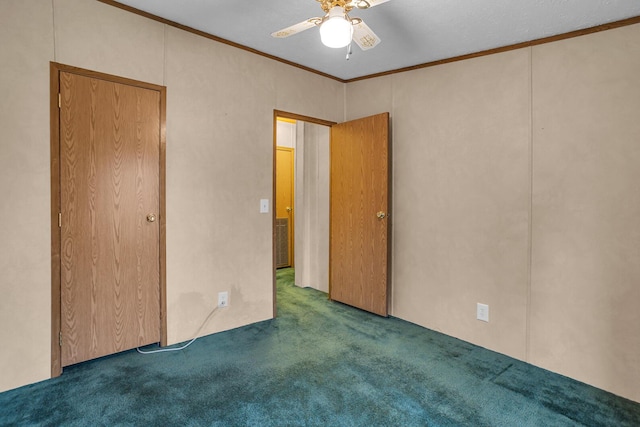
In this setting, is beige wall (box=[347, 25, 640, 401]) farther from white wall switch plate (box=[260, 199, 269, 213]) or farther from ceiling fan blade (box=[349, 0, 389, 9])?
ceiling fan blade (box=[349, 0, 389, 9])

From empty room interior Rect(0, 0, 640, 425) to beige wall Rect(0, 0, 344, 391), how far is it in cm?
1

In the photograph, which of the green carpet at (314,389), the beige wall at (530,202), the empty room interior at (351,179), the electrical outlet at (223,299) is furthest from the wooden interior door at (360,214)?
the electrical outlet at (223,299)

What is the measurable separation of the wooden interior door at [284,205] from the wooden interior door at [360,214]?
5.77ft

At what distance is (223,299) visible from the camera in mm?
3016

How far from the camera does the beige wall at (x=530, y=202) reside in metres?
2.21

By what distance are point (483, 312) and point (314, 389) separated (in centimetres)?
153

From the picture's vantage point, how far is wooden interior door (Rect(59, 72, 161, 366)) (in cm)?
228

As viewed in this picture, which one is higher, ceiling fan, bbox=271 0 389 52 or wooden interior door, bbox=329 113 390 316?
ceiling fan, bbox=271 0 389 52

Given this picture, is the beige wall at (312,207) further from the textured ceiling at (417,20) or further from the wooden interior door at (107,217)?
the wooden interior door at (107,217)

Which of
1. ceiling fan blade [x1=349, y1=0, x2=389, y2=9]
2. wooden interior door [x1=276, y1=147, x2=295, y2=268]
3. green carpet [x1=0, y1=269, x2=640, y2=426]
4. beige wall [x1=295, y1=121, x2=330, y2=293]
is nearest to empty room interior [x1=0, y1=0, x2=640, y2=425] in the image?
ceiling fan blade [x1=349, y1=0, x2=389, y2=9]

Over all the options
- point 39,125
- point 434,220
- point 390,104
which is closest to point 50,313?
point 39,125

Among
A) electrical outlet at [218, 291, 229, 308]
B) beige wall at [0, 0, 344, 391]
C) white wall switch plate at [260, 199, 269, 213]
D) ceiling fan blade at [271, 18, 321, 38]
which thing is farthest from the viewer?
white wall switch plate at [260, 199, 269, 213]

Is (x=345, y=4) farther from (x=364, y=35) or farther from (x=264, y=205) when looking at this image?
(x=264, y=205)

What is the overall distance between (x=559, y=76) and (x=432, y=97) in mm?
963
